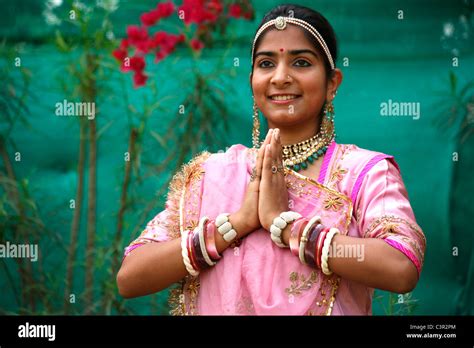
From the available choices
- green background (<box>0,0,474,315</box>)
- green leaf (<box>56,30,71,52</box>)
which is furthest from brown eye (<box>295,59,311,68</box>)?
green leaf (<box>56,30,71,52</box>)

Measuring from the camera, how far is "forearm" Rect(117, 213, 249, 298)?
3045 mm

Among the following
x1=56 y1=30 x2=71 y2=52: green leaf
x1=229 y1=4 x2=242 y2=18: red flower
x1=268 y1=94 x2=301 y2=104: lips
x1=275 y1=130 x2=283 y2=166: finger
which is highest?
x1=229 y1=4 x2=242 y2=18: red flower

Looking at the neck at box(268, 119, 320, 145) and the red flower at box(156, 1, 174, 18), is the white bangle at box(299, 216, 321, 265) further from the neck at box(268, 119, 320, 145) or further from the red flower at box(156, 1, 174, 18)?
the red flower at box(156, 1, 174, 18)

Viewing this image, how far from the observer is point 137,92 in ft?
16.3

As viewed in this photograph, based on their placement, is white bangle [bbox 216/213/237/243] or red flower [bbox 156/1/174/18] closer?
white bangle [bbox 216/213/237/243]

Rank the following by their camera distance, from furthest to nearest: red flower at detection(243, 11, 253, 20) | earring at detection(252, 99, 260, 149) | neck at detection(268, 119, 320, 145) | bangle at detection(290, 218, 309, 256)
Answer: red flower at detection(243, 11, 253, 20) → earring at detection(252, 99, 260, 149) → neck at detection(268, 119, 320, 145) → bangle at detection(290, 218, 309, 256)

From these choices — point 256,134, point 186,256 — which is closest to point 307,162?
point 256,134

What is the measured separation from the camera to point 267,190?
303 centimetres

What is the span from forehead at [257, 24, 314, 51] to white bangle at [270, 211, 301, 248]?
2.16 ft

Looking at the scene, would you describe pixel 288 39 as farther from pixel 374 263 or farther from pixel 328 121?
pixel 374 263

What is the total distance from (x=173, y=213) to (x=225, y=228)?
1.01 ft

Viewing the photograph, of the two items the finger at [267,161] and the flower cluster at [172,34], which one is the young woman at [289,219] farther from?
the flower cluster at [172,34]
